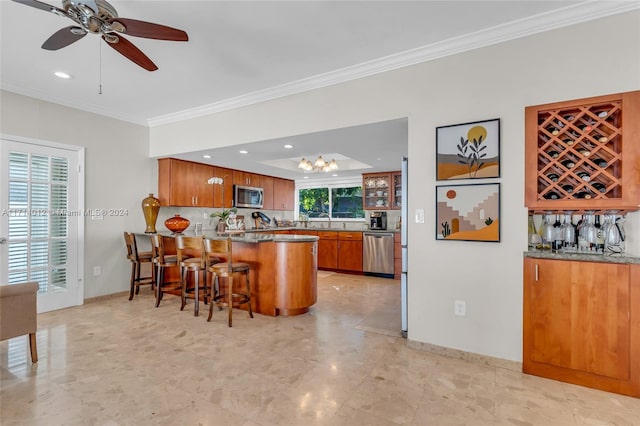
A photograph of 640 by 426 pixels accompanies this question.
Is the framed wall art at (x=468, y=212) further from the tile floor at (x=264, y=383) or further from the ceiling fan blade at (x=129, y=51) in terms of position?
the ceiling fan blade at (x=129, y=51)

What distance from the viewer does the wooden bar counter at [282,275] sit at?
11.9 feet

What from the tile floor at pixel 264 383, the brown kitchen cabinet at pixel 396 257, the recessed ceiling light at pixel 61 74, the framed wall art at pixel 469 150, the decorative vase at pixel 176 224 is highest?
the recessed ceiling light at pixel 61 74

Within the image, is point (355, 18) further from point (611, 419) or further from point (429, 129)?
point (611, 419)

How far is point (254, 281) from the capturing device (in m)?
3.81

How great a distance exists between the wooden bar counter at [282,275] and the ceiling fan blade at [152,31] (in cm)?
220

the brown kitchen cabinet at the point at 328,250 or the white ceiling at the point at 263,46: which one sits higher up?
the white ceiling at the point at 263,46

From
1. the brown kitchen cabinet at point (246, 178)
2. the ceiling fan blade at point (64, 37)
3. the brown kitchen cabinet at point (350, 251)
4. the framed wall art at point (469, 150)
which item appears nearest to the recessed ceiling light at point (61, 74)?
the ceiling fan blade at point (64, 37)

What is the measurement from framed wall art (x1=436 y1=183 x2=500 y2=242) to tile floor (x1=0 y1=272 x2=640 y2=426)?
104cm

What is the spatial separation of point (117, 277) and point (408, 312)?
4.14 meters

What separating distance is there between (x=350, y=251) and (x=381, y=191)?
151 cm

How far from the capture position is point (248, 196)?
6.38 meters

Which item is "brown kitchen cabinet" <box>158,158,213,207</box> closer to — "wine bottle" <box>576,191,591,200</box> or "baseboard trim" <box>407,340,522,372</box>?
"baseboard trim" <box>407,340,522,372</box>

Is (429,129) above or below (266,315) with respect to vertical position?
above

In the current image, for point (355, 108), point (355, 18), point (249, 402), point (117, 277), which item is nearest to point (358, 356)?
point (249, 402)
